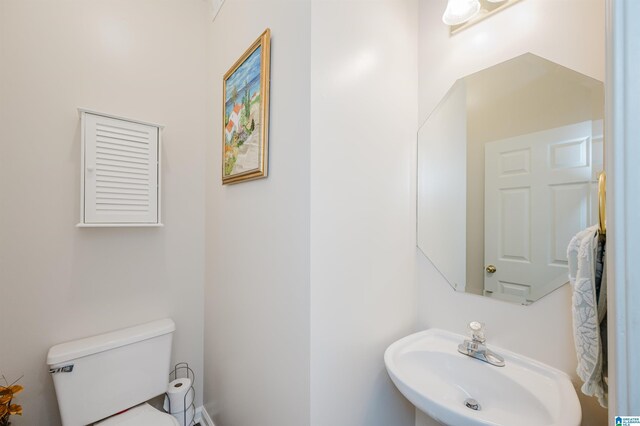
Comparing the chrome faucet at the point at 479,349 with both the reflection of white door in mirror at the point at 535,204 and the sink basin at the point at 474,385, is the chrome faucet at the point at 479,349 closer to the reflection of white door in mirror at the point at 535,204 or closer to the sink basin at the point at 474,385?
the sink basin at the point at 474,385

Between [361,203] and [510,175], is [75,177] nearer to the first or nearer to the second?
[361,203]

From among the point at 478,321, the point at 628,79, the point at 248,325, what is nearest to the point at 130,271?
the point at 248,325

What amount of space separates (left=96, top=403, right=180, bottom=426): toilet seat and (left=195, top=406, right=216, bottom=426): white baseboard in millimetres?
431

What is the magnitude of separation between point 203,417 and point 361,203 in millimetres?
1692

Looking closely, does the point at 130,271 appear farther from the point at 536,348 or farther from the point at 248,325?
the point at 536,348

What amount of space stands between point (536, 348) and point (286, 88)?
1.31m

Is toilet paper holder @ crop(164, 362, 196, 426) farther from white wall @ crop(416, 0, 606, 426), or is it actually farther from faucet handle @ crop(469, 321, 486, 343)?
faucet handle @ crop(469, 321, 486, 343)

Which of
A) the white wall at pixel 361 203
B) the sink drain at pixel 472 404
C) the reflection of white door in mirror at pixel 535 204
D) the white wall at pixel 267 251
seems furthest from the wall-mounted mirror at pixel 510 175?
the white wall at pixel 267 251

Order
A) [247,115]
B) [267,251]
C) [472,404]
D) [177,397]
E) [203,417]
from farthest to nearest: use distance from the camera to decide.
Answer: [203,417] < [177,397] < [247,115] < [267,251] < [472,404]

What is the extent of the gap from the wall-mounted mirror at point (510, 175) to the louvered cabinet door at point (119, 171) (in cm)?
139

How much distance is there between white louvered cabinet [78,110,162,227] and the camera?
118 cm

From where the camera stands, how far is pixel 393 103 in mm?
1142

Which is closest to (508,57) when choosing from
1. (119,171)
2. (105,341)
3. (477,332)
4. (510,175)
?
(510,175)

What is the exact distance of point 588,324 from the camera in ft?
2.01
